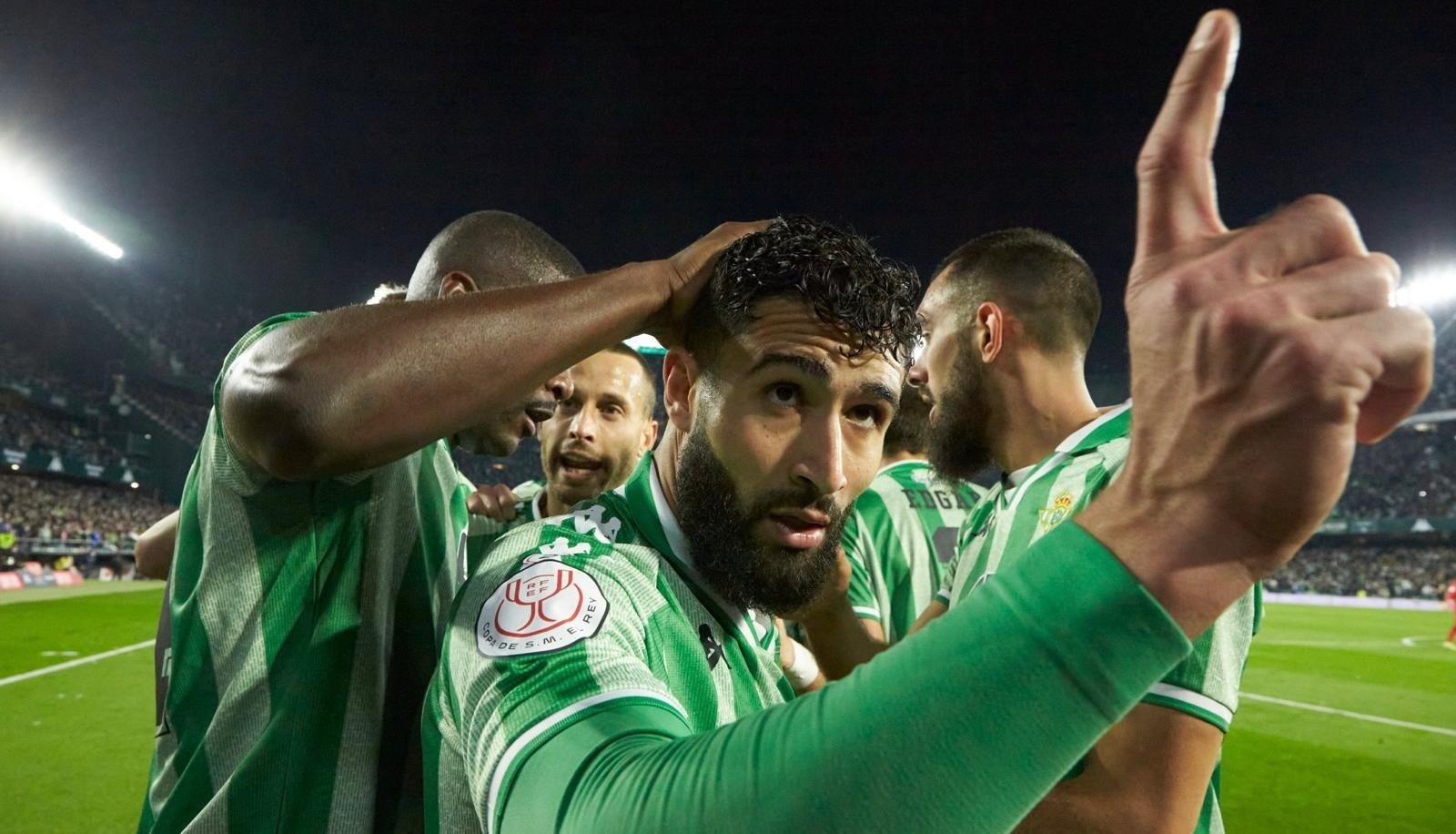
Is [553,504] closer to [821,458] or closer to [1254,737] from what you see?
[821,458]

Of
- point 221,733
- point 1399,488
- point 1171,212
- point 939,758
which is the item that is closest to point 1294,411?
point 1171,212

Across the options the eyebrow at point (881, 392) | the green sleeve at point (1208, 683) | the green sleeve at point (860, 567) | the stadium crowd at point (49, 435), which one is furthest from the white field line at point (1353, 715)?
the stadium crowd at point (49, 435)

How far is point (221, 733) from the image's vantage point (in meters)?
1.77

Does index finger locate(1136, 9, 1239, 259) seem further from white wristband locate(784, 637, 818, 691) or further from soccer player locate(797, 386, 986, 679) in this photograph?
soccer player locate(797, 386, 986, 679)

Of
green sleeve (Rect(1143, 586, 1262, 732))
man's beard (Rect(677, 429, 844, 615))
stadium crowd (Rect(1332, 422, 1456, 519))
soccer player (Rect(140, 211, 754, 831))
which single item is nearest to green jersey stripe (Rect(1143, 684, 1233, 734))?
green sleeve (Rect(1143, 586, 1262, 732))

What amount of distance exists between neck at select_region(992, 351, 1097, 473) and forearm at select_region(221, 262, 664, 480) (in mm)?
2342

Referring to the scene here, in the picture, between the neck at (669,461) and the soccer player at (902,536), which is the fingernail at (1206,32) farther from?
the soccer player at (902,536)

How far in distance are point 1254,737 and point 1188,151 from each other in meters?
11.1

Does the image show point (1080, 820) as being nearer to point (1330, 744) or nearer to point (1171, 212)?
point (1171, 212)

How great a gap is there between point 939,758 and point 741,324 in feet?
4.16

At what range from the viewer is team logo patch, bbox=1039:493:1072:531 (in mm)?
2439

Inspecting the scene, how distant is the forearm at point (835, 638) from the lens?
3439mm

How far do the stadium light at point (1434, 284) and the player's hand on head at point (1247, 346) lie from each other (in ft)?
158

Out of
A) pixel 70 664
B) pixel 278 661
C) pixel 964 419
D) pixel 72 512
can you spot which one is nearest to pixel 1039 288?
pixel 964 419
